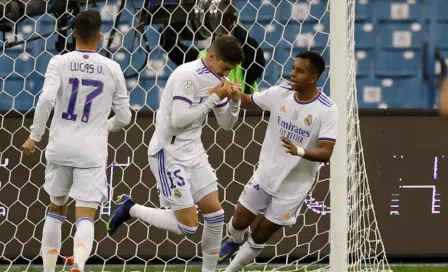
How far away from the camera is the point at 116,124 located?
6117 mm

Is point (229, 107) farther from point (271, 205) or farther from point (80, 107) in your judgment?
point (80, 107)

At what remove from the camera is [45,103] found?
577cm

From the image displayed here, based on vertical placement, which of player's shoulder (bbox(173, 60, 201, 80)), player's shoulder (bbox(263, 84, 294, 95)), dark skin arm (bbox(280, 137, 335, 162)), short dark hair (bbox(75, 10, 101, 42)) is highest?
short dark hair (bbox(75, 10, 101, 42))

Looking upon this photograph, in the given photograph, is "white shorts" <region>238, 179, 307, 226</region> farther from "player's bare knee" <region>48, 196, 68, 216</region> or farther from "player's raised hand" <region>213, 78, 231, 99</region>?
"player's bare knee" <region>48, 196, 68, 216</region>

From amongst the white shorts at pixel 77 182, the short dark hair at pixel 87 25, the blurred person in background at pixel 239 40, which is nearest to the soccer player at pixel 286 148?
the white shorts at pixel 77 182

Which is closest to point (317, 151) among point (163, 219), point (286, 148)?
point (286, 148)

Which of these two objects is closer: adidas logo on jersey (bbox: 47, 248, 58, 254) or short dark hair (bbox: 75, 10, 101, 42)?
short dark hair (bbox: 75, 10, 101, 42)

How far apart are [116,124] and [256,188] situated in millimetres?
880

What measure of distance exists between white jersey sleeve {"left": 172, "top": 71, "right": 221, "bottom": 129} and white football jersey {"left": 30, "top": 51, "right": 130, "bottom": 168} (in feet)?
1.33

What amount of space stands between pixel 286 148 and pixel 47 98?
131cm

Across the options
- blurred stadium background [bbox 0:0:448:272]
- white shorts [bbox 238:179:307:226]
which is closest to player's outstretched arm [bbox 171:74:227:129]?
white shorts [bbox 238:179:307:226]

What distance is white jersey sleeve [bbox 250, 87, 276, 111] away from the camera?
624 cm

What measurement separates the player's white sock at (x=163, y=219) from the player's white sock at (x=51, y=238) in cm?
43

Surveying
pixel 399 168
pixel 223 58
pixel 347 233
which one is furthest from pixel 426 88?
pixel 223 58
